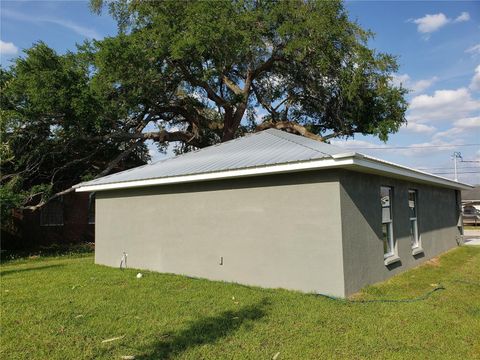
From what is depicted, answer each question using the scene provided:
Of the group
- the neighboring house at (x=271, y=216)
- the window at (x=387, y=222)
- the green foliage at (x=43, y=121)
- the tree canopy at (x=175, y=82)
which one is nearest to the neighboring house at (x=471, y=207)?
the tree canopy at (x=175, y=82)

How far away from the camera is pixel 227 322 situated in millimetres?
5992

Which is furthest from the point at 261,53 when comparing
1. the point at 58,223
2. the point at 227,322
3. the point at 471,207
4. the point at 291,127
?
the point at 471,207

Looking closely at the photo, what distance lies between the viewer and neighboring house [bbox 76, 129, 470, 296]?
786cm

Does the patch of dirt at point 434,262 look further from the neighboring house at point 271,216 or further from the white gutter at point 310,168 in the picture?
the white gutter at point 310,168

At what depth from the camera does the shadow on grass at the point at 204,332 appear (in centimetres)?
489

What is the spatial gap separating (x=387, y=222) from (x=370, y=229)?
4.77ft

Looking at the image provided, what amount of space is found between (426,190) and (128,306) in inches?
418

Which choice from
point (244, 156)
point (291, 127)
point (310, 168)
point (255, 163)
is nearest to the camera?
point (310, 168)

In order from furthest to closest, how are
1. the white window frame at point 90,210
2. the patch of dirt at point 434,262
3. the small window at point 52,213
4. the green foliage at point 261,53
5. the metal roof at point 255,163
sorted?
the white window frame at point 90,210
the small window at point 52,213
the green foliage at point 261,53
the patch of dirt at point 434,262
the metal roof at point 255,163

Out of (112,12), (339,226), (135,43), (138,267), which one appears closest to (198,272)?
(138,267)

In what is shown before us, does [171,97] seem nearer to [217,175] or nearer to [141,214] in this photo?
[141,214]

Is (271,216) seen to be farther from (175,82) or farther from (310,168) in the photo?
(175,82)

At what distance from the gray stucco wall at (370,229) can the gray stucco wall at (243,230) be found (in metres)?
0.33

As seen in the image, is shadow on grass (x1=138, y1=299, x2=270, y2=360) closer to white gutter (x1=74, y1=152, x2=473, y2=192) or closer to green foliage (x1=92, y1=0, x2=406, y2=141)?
white gutter (x1=74, y1=152, x2=473, y2=192)
